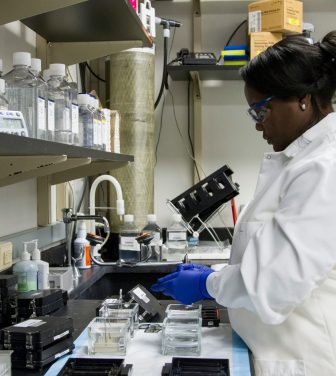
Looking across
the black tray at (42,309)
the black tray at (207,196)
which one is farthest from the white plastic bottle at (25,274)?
the black tray at (207,196)

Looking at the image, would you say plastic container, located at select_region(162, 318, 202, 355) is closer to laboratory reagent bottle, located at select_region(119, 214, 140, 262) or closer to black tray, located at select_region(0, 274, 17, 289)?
black tray, located at select_region(0, 274, 17, 289)

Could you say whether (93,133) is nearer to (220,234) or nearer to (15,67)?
(15,67)

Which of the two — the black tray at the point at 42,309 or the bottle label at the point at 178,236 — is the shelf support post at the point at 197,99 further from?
the black tray at the point at 42,309

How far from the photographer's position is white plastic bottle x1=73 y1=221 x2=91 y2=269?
2.29 metres

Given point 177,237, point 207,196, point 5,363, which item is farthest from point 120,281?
point 5,363

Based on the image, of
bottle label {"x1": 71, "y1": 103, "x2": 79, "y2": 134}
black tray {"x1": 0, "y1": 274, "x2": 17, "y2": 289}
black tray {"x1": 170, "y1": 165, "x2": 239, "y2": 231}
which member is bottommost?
black tray {"x1": 0, "y1": 274, "x2": 17, "y2": 289}

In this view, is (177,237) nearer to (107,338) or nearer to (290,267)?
(107,338)

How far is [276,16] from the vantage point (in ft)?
9.37

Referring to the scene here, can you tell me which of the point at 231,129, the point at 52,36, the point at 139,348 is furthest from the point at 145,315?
the point at 231,129

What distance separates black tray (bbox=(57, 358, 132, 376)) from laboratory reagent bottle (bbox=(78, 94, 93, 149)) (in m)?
0.90

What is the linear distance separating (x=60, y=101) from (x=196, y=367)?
0.89 m

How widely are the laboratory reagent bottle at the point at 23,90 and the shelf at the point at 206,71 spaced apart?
1.55 metres

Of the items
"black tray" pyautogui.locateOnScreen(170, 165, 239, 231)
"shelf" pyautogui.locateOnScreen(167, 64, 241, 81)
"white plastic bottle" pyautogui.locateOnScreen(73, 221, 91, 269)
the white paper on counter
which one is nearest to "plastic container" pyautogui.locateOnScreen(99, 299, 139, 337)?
the white paper on counter

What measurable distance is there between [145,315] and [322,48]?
0.88 m
